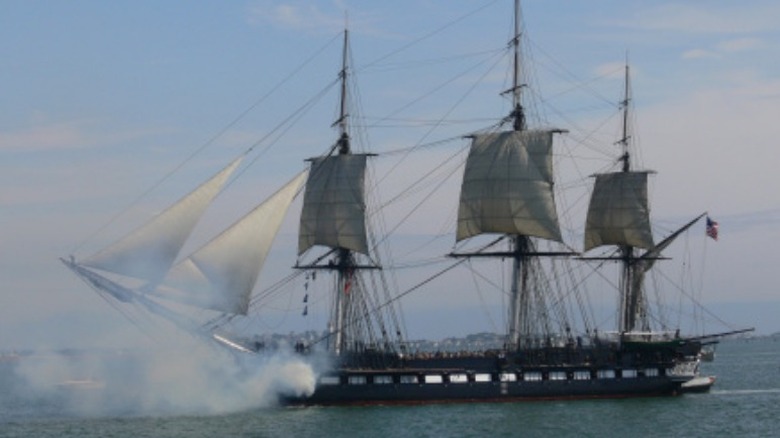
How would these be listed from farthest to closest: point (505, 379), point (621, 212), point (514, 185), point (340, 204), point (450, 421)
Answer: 1. point (621, 212)
2. point (514, 185)
3. point (340, 204)
4. point (505, 379)
5. point (450, 421)

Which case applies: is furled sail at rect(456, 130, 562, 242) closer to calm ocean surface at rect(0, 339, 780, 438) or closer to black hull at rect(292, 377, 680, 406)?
black hull at rect(292, 377, 680, 406)

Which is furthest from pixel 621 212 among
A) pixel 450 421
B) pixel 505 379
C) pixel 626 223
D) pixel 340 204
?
pixel 450 421

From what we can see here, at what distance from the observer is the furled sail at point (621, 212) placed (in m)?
103

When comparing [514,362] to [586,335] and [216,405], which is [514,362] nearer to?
[586,335]

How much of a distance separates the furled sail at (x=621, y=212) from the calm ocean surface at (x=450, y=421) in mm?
17684

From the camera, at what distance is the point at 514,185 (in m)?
91.4

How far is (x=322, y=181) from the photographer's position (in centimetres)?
8869

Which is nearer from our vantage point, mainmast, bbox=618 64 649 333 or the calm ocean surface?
the calm ocean surface

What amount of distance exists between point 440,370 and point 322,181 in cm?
1413

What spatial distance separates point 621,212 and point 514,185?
14.4 meters

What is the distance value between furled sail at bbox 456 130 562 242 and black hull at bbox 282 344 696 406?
858 centimetres

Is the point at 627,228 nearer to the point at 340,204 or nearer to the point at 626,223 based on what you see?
the point at 626,223

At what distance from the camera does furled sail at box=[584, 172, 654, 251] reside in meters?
103

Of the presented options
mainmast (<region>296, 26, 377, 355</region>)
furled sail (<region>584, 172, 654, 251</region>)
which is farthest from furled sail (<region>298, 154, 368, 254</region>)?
furled sail (<region>584, 172, 654, 251</region>)
